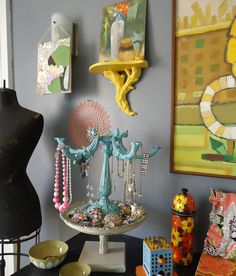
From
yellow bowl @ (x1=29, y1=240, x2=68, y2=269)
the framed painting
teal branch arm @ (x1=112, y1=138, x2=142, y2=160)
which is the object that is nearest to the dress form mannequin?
yellow bowl @ (x1=29, y1=240, x2=68, y2=269)

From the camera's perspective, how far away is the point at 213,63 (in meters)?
0.91

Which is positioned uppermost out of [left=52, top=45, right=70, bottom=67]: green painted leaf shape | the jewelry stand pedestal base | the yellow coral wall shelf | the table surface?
[left=52, top=45, right=70, bottom=67]: green painted leaf shape

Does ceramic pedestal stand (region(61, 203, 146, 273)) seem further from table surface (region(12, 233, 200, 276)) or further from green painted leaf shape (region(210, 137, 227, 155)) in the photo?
green painted leaf shape (region(210, 137, 227, 155))

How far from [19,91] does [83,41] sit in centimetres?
48

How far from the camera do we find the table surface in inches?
33.3

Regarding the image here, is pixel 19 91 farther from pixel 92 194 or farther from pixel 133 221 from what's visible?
pixel 133 221

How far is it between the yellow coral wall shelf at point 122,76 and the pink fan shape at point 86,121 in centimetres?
10

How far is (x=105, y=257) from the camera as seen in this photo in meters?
0.90

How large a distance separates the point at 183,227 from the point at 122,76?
0.61 m

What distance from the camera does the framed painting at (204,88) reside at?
2.92ft

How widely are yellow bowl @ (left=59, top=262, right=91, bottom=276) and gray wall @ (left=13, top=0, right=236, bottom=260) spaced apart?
330 mm

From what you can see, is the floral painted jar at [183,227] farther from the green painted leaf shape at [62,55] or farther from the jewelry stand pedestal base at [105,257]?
the green painted leaf shape at [62,55]

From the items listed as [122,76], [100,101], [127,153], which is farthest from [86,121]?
[127,153]

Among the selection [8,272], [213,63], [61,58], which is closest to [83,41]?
[61,58]
